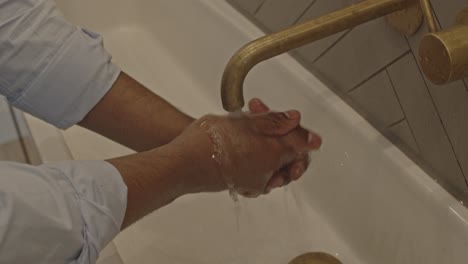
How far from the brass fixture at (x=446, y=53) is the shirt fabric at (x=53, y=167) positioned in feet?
1.04

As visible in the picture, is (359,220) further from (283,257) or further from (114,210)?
(114,210)

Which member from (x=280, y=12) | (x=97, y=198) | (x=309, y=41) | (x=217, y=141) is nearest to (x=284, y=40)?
(x=309, y=41)

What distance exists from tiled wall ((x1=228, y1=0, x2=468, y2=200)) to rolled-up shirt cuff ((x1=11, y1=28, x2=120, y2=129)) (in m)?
0.32

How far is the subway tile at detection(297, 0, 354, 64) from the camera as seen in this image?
0.87m

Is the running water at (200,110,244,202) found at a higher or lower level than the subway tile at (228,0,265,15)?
higher

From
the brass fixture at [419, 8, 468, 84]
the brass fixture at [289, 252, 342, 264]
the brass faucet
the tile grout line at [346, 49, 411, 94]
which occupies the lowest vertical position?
the brass fixture at [289, 252, 342, 264]

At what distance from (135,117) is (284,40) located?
0.28m

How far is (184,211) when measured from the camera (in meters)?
1.01

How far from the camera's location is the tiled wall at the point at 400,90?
2.41ft

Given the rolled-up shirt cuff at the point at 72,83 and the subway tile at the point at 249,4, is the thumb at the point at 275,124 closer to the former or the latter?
the rolled-up shirt cuff at the point at 72,83

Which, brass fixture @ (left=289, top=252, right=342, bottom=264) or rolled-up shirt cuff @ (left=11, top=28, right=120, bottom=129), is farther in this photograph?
brass fixture @ (left=289, top=252, right=342, bottom=264)

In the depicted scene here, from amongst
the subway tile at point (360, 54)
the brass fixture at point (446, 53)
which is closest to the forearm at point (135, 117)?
the subway tile at point (360, 54)

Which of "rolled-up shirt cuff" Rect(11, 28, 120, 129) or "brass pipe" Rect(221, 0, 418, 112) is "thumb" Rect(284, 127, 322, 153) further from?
"rolled-up shirt cuff" Rect(11, 28, 120, 129)

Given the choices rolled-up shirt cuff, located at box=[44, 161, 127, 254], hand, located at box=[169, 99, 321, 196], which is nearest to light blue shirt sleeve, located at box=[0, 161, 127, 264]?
rolled-up shirt cuff, located at box=[44, 161, 127, 254]
